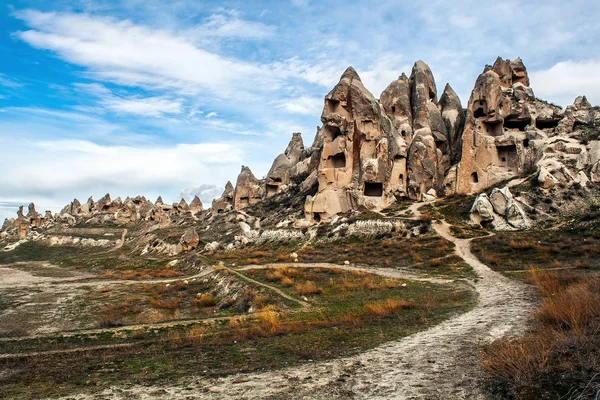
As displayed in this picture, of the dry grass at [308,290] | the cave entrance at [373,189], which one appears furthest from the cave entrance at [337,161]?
the dry grass at [308,290]

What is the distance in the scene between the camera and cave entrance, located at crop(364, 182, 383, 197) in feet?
137

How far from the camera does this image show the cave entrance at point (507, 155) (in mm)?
37156

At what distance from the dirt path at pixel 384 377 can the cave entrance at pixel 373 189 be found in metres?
32.9

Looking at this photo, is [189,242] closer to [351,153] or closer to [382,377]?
[351,153]

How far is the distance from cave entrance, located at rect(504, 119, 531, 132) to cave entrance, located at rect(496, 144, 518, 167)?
12.4 feet

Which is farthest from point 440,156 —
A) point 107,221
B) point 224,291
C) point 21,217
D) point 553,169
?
point 21,217

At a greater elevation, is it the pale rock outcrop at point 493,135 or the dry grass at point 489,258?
the pale rock outcrop at point 493,135

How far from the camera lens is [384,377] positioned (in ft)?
21.0

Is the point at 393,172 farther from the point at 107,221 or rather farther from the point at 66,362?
the point at 107,221

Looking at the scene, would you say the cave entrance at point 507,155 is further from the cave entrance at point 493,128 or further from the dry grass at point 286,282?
the dry grass at point 286,282

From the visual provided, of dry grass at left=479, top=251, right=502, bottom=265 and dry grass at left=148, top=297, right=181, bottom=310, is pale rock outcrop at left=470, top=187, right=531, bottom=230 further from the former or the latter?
dry grass at left=148, top=297, right=181, bottom=310

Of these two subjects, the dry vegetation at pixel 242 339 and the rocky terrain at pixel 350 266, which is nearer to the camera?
the rocky terrain at pixel 350 266

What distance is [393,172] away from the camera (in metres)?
40.5

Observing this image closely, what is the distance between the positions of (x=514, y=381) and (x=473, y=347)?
2.50 meters
